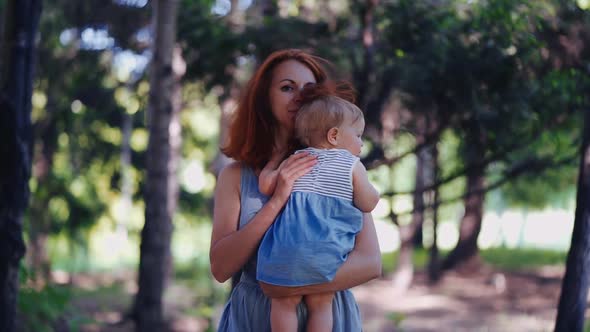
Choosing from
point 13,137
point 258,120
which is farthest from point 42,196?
point 258,120

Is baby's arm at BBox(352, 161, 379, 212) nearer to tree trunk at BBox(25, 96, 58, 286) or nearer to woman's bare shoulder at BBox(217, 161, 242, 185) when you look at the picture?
woman's bare shoulder at BBox(217, 161, 242, 185)

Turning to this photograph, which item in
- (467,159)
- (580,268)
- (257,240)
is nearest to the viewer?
(257,240)

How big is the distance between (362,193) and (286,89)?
18.9 inches

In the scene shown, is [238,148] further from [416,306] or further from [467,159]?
[416,306]

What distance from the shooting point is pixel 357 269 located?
2271 mm

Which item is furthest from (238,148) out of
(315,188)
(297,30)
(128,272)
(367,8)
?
(128,272)

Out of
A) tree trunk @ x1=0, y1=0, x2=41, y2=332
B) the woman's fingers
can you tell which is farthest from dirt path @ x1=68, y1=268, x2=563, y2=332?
the woman's fingers

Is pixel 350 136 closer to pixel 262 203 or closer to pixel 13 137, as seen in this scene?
pixel 262 203

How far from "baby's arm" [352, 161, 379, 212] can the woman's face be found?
32 centimetres

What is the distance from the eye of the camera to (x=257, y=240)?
225 centimetres

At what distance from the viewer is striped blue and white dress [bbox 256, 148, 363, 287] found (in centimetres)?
216

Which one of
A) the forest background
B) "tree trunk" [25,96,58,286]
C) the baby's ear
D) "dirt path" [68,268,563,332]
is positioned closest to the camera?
the baby's ear

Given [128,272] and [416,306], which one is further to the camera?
[128,272]

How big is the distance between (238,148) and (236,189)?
0.18 m
